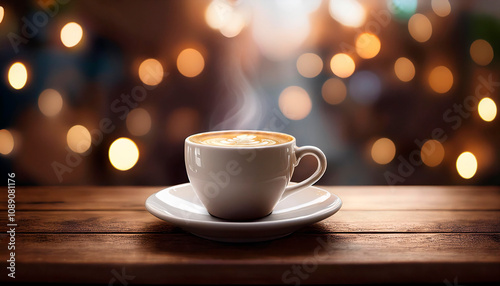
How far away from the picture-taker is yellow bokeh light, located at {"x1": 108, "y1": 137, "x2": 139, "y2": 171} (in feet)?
3.57

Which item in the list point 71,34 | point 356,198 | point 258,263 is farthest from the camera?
point 71,34

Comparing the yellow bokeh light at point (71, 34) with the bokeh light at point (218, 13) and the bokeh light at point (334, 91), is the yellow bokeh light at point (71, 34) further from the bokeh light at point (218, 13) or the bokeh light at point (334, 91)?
the bokeh light at point (334, 91)

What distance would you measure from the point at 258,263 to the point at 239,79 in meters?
0.61

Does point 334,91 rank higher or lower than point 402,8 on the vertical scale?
lower

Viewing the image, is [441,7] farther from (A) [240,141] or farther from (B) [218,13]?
(A) [240,141]

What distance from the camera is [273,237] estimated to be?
1.94ft

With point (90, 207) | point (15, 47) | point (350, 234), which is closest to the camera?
point (350, 234)

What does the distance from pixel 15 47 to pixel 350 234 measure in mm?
915

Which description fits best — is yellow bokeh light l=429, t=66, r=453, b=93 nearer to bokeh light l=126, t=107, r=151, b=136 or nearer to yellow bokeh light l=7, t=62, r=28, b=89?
bokeh light l=126, t=107, r=151, b=136

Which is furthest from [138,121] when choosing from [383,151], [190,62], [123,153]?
[383,151]

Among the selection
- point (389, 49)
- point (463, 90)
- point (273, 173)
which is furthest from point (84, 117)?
point (463, 90)

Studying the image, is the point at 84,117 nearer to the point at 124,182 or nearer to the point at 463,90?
the point at 124,182

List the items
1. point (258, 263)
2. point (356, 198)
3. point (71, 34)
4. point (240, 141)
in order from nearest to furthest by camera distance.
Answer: point (258, 263), point (240, 141), point (356, 198), point (71, 34)

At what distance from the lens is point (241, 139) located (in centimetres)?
69
